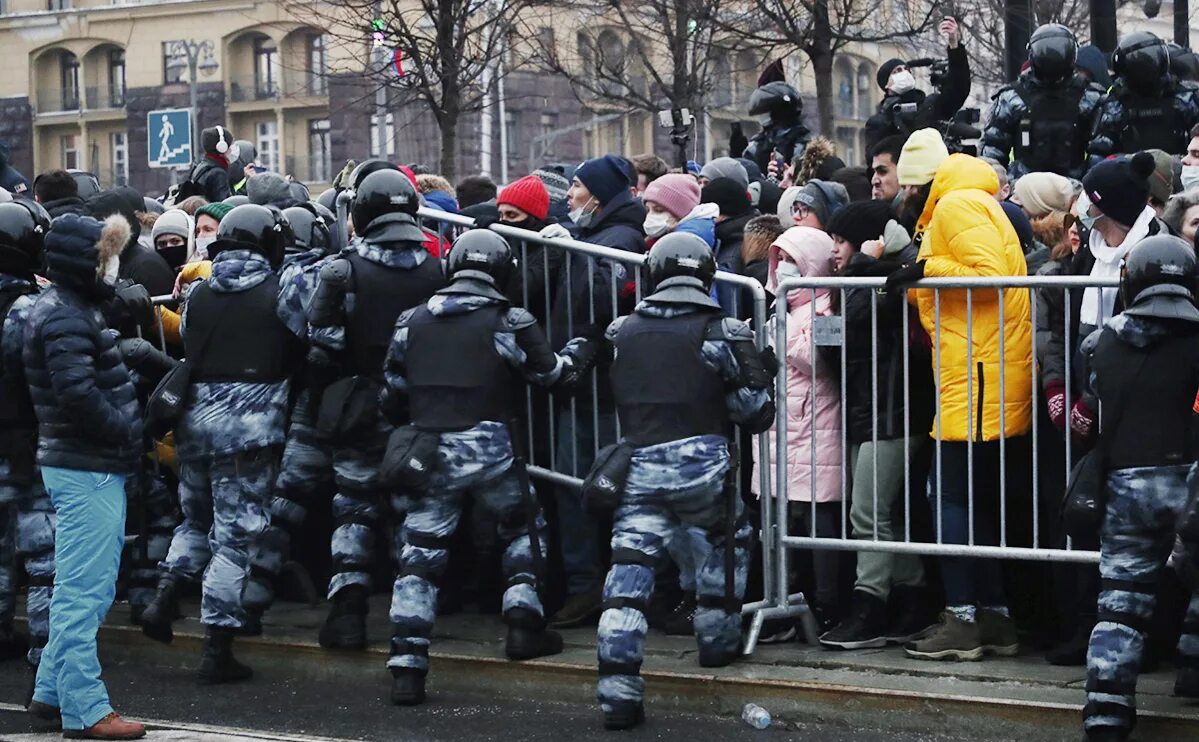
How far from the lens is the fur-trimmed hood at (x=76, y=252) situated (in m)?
8.16

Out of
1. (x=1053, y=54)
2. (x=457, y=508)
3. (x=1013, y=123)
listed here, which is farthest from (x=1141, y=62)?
(x=457, y=508)

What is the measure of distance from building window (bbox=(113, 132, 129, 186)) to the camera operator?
188 ft

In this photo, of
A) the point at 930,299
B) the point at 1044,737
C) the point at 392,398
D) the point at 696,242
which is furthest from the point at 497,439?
the point at 1044,737

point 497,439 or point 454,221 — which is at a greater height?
point 454,221

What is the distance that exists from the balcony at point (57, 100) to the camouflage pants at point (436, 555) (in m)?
64.6

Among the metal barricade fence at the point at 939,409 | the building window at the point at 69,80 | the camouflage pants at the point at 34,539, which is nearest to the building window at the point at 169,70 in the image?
the building window at the point at 69,80

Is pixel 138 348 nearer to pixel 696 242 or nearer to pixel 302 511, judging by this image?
pixel 302 511

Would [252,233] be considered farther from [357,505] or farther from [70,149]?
[70,149]

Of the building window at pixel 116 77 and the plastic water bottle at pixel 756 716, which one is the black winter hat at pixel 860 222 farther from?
the building window at pixel 116 77

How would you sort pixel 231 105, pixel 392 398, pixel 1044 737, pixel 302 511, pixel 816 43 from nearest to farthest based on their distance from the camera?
1. pixel 1044 737
2. pixel 392 398
3. pixel 302 511
4. pixel 816 43
5. pixel 231 105

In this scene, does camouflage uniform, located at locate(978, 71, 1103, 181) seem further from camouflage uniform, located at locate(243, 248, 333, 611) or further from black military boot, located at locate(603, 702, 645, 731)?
black military boot, located at locate(603, 702, 645, 731)

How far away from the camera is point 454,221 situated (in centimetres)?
967

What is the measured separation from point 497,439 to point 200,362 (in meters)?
1.51

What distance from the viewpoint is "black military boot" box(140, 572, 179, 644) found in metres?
9.42
